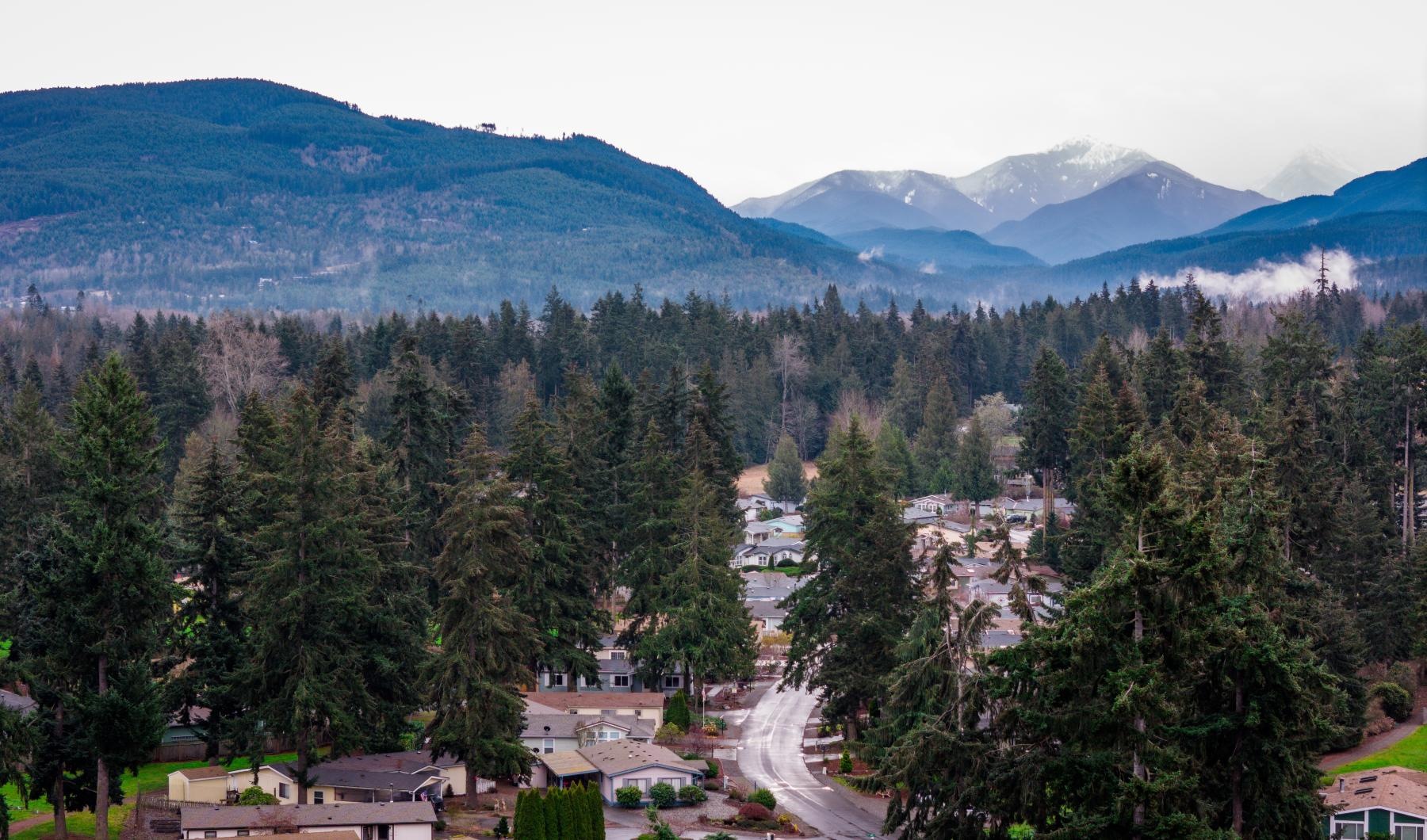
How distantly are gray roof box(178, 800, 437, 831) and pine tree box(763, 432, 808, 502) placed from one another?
71366 millimetres

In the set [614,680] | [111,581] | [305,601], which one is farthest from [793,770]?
[111,581]

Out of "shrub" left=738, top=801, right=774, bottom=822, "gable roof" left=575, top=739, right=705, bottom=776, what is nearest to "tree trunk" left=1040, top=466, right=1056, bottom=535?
"gable roof" left=575, top=739, right=705, bottom=776

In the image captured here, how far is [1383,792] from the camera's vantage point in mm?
45875

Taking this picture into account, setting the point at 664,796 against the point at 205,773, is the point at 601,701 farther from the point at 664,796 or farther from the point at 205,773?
the point at 205,773

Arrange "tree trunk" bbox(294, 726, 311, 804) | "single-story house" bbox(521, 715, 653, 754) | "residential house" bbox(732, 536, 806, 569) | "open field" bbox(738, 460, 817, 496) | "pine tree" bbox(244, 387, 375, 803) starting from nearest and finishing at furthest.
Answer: "pine tree" bbox(244, 387, 375, 803) → "tree trunk" bbox(294, 726, 311, 804) → "single-story house" bbox(521, 715, 653, 754) → "residential house" bbox(732, 536, 806, 569) → "open field" bbox(738, 460, 817, 496)

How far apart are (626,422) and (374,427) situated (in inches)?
1475

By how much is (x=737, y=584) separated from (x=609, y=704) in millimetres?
7272

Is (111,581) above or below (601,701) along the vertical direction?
above

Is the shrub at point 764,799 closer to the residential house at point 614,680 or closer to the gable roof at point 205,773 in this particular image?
the residential house at point 614,680

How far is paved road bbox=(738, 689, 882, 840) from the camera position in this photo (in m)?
48.6

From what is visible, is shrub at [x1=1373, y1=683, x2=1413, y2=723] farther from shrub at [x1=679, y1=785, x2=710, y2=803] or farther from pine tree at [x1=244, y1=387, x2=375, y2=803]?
pine tree at [x1=244, y1=387, x2=375, y2=803]

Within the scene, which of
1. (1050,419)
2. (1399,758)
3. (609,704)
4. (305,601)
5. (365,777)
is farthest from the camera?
(1050,419)

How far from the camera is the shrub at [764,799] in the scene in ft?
163

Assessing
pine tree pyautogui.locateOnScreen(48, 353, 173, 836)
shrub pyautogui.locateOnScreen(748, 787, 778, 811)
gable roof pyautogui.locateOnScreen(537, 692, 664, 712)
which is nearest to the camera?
pine tree pyautogui.locateOnScreen(48, 353, 173, 836)
